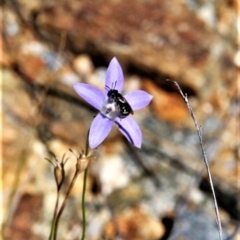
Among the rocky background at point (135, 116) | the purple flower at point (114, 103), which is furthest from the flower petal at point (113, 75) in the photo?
the rocky background at point (135, 116)

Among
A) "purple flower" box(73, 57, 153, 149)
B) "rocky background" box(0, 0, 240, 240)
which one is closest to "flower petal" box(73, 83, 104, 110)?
"purple flower" box(73, 57, 153, 149)

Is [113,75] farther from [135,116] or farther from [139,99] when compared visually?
[135,116]

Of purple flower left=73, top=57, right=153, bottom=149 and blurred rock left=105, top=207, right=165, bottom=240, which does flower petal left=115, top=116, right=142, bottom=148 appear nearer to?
purple flower left=73, top=57, right=153, bottom=149

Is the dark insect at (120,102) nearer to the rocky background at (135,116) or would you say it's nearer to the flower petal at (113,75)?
the flower petal at (113,75)

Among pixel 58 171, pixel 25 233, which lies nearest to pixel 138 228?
pixel 25 233

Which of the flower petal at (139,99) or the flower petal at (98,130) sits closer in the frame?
the flower petal at (98,130)

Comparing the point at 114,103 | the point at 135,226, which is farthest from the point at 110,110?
the point at 135,226

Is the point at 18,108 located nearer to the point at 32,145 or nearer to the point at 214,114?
the point at 32,145
